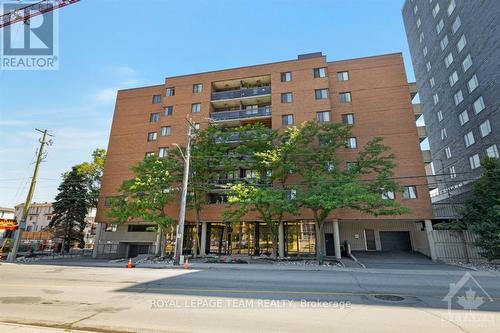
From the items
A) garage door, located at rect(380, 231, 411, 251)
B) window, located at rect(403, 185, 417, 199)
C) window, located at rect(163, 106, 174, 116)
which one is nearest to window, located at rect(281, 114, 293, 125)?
window, located at rect(403, 185, 417, 199)

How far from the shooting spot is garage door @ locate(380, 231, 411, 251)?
96.7ft

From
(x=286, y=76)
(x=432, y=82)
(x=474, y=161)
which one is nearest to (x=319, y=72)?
(x=286, y=76)

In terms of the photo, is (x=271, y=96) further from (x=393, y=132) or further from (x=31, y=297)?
(x=31, y=297)

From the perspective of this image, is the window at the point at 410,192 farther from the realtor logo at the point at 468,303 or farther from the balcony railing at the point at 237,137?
the realtor logo at the point at 468,303

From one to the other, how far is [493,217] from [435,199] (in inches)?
839

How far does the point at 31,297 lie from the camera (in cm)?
884

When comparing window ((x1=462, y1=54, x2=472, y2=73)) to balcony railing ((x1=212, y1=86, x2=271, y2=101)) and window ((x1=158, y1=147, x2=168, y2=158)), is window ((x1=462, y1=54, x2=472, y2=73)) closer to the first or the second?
balcony railing ((x1=212, y1=86, x2=271, y2=101))

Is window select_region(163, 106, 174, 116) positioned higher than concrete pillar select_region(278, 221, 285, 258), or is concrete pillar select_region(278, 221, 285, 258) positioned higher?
window select_region(163, 106, 174, 116)

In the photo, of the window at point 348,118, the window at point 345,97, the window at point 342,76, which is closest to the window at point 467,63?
the window at point 342,76

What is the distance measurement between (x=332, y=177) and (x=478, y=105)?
2217 cm

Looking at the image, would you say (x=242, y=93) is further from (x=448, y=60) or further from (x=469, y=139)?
(x=469, y=139)

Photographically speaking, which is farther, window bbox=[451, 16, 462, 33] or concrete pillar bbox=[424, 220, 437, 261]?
window bbox=[451, 16, 462, 33]

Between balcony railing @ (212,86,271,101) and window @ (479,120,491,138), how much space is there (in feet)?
79.8

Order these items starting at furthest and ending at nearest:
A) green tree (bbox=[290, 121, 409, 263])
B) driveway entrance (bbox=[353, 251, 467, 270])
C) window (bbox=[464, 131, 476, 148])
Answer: window (bbox=[464, 131, 476, 148])
driveway entrance (bbox=[353, 251, 467, 270])
green tree (bbox=[290, 121, 409, 263])
